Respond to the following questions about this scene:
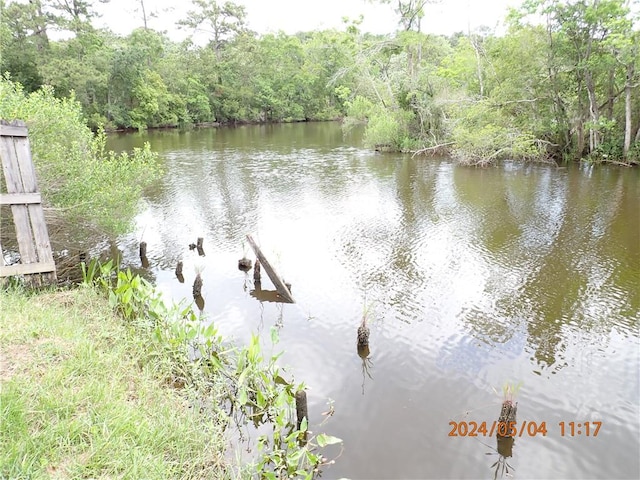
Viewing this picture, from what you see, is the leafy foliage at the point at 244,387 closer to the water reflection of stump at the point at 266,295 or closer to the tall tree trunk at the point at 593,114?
the water reflection of stump at the point at 266,295

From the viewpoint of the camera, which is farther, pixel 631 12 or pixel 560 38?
pixel 560 38

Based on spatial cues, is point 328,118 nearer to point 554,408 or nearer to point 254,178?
point 254,178

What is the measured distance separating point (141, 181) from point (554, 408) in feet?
29.1

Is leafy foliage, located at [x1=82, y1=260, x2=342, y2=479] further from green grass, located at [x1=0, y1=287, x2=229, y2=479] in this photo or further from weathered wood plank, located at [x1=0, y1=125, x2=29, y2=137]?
weathered wood plank, located at [x1=0, y1=125, x2=29, y2=137]

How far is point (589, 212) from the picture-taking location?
43.6 ft

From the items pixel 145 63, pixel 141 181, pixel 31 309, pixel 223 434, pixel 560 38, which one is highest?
pixel 145 63

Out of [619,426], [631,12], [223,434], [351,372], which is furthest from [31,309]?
[631,12]

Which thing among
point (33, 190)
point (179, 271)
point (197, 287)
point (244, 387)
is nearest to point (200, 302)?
point (197, 287)

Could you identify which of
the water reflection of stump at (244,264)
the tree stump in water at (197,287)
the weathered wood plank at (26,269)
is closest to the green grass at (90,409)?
the weathered wood plank at (26,269)

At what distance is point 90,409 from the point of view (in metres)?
3.83

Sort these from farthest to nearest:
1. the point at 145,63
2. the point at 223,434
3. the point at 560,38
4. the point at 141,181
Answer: the point at 145,63, the point at 560,38, the point at 141,181, the point at 223,434

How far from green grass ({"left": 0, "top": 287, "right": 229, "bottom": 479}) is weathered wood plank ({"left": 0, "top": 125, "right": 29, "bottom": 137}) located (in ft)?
7.88
